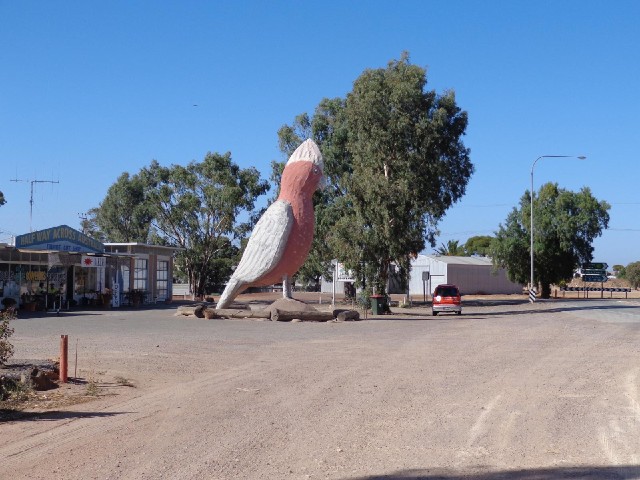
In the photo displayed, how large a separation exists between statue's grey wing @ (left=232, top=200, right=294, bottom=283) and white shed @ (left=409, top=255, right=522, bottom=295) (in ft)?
135

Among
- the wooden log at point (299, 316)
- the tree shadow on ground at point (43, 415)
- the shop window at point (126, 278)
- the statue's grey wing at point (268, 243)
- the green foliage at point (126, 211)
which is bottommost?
the tree shadow on ground at point (43, 415)

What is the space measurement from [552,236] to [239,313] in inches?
1820

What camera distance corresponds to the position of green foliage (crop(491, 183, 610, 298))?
70.3 m

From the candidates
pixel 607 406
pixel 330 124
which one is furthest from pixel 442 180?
pixel 607 406

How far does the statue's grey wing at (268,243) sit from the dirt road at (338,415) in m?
11.6

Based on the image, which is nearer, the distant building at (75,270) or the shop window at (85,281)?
the distant building at (75,270)

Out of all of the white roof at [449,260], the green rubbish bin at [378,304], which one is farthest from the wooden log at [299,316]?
the white roof at [449,260]

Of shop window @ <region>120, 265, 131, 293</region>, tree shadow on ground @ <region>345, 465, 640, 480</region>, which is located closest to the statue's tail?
shop window @ <region>120, 265, 131, 293</region>

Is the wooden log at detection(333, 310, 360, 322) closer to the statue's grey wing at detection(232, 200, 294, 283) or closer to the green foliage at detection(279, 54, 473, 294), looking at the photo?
the statue's grey wing at detection(232, 200, 294, 283)

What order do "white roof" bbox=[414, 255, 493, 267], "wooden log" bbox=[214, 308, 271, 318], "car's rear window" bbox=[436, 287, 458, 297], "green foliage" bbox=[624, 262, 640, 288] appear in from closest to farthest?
"wooden log" bbox=[214, 308, 271, 318], "car's rear window" bbox=[436, 287, 458, 297], "white roof" bbox=[414, 255, 493, 267], "green foliage" bbox=[624, 262, 640, 288]

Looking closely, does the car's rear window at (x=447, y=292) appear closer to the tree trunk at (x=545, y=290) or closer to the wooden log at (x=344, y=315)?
the wooden log at (x=344, y=315)

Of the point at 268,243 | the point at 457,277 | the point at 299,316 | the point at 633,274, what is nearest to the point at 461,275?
the point at 457,277

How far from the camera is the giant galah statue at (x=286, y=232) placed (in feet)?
105

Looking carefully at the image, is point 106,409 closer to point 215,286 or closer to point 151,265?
point 151,265
